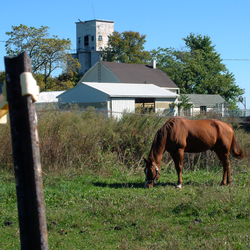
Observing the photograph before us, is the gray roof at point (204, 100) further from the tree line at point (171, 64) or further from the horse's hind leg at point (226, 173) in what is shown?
the horse's hind leg at point (226, 173)

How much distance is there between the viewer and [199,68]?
48906mm

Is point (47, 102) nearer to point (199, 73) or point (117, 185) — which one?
point (117, 185)

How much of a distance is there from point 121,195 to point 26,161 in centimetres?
495

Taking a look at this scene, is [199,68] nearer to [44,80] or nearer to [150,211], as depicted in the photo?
[44,80]

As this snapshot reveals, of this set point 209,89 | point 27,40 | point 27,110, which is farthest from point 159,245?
point 209,89

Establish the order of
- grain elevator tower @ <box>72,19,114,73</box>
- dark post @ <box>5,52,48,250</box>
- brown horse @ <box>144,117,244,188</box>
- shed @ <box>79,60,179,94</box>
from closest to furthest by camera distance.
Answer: dark post @ <box>5,52,48,250</box> → brown horse @ <box>144,117,244,188</box> → shed @ <box>79,60,179,94</box> → grain elevator tower @ <box>72,19,114,73</box>

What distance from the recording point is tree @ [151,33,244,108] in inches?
1917

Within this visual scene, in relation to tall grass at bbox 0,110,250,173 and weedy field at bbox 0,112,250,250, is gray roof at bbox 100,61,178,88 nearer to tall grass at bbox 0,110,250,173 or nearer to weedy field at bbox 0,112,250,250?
tall grass at bbox 0,110,250,173

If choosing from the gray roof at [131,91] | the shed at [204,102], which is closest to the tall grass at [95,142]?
the gray roof at [131,91]

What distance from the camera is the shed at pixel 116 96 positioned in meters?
22.7

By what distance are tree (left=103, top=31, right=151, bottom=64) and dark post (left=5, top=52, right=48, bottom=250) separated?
58679 millimetres

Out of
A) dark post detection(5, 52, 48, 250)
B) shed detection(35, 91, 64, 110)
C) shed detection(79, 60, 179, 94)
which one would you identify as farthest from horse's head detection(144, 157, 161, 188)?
shed detection(79, 60, 179, 94)

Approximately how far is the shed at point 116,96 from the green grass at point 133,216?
1296 cm

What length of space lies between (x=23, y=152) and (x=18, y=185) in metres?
0.28
